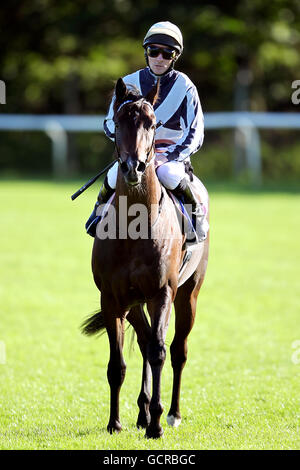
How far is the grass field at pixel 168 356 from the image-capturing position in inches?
204

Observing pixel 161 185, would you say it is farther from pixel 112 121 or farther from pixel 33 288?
pixel 33 288

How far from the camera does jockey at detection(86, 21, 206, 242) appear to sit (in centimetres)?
514

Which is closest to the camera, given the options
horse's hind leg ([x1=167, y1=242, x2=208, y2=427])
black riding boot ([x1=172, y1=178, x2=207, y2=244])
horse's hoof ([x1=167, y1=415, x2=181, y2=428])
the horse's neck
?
the horse's neck

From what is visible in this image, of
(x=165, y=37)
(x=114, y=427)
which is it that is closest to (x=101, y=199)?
(x=165, y=37)

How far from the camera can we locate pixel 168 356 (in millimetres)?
8180

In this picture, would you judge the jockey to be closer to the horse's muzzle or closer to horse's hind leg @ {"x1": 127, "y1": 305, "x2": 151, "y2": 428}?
horse's hind leg @ {"x1": 127, "y1": 305, "x2": 151, "y2": 428}

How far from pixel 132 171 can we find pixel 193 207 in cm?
133

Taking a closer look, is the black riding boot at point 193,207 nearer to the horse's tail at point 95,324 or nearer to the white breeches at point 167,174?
the white breeches at point 167,174

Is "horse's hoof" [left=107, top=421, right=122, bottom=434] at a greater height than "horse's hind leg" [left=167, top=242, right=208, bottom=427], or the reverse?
"horse's hind leg" [left=167, top=242, right=208, bottom=427]

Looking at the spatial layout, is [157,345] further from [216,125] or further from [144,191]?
[216,125]

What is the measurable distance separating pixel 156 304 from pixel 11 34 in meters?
27.3
